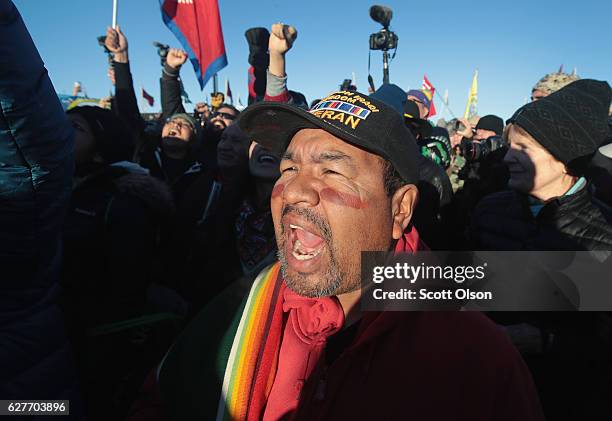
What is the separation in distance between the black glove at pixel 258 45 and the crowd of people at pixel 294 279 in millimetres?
3134

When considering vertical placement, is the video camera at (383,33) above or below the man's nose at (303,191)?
above

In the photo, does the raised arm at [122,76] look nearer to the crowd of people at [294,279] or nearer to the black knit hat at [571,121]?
the crowd of people at [294,279]

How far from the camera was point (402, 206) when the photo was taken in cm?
143

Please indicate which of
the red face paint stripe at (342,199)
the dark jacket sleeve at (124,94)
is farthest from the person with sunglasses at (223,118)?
the red face paint stripe at (342,199)

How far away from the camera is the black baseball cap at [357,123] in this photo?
1.26m

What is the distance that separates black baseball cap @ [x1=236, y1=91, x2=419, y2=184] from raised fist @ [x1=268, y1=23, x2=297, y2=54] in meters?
2.00

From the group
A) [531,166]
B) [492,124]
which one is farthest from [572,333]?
[492,124]

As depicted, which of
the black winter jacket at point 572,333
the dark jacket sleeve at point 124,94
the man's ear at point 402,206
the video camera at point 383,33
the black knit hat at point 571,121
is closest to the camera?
the man's ear at point 402,206

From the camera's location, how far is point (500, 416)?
107 cm

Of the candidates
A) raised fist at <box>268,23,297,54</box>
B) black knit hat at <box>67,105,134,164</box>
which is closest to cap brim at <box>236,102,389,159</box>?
black knit hat at <box>67,105,134,164</box>

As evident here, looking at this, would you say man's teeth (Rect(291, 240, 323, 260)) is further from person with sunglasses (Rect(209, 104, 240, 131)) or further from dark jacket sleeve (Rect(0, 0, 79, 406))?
person with sunglasses (Rect(209, 104, 240, 131))

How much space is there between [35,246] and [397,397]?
1350 mm

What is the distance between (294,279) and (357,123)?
608mm

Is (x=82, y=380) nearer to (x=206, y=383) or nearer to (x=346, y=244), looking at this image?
(x=206, y=383)
